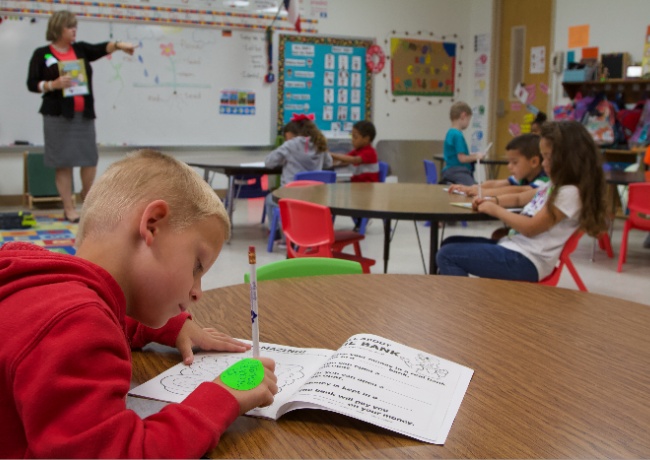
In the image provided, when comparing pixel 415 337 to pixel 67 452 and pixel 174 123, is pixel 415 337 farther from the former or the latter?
pixel 174 123

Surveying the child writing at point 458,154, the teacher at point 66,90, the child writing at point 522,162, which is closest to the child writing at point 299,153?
the child writing at point 458,154

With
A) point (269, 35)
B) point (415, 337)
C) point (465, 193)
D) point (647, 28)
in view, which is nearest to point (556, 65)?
point (647, 28)

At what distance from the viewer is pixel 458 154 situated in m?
6.34

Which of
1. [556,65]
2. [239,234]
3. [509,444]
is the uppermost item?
[556,65]

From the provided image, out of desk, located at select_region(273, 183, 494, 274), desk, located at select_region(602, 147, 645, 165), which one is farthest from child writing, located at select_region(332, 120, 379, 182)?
desk, located at select_region(602, 147, 645, 165)

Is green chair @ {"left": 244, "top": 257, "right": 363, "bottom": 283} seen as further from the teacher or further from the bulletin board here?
the bulletin board

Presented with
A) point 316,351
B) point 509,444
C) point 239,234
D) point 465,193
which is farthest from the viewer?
point 239,234

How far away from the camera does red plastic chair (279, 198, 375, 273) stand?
2.93m

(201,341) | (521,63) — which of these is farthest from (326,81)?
(201,341)

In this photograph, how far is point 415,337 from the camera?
45.2 inches

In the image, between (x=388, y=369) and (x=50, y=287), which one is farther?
(x=388, y=369)

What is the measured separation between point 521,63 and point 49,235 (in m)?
5.99

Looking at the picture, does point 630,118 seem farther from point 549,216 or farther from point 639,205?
point 549,216

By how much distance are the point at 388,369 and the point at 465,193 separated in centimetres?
254
